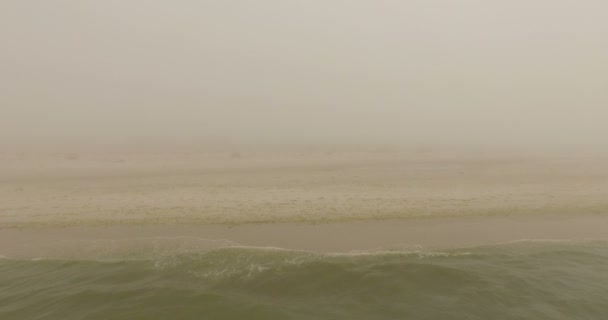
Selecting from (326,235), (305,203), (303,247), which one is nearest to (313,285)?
(303,247)

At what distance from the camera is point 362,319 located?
26.5ft

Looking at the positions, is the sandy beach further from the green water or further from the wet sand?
the green water

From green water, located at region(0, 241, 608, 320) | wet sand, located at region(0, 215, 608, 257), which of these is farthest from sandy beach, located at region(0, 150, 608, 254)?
green water, located at region(0, 241, 608, 320)

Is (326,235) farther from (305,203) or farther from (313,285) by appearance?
(305,203)

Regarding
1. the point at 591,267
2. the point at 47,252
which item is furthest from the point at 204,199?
the point at 591,267

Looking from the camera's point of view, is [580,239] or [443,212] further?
[443,212]

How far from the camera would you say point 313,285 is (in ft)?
31.0

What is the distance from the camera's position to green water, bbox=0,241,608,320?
838 cm

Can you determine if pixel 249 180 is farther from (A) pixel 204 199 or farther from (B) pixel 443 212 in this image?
(B) pixel 443 212

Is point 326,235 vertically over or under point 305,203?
under

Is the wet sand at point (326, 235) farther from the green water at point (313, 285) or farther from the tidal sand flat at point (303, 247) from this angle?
the green water at point (313, 285)

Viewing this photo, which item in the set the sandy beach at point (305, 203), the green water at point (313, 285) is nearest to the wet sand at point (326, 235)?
the sandy beach at point (305, 203)

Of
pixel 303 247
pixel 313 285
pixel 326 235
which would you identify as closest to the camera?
pixel 313 285

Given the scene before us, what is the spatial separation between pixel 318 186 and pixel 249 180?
480 centimetres
